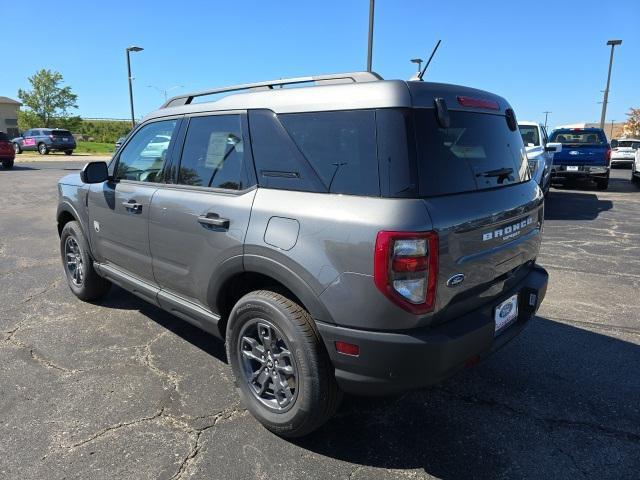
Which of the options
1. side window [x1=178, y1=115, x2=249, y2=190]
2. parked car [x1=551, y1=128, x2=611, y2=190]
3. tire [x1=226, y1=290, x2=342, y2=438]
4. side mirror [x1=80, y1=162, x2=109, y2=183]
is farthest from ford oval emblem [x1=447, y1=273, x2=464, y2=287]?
parked car [x1=551, y1=128, x2=611, y2=190]

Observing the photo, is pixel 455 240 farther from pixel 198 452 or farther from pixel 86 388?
pixel 86 388

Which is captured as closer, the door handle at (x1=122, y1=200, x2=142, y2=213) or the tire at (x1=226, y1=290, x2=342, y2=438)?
the tire at (x1=226, y1=290, x2=342, y2=438)

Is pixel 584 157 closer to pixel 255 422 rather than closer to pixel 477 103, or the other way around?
pixel 477 103

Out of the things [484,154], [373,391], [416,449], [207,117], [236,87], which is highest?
[236,87]

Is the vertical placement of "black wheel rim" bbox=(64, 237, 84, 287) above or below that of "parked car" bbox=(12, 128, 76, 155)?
below

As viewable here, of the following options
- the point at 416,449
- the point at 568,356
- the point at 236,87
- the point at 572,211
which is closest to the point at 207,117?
the point at 236,87

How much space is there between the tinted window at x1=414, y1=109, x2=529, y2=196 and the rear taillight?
0.86ft

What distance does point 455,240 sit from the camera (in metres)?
2.24

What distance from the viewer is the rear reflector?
7.34 feet

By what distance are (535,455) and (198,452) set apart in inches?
69.9

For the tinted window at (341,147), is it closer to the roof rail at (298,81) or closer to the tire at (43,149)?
the roof rail at (298,81)

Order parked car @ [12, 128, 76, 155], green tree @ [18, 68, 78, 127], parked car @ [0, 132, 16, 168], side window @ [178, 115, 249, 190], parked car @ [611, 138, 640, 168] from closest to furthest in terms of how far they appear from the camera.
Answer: side window @ [178, 115, 249, 190] → parked car @ [0, 132, 16, 168] → parked car @ [611, 138, 640, 168] → parked car @ [12, 128, 76, 155] → green tree @ [18, 68, 78, 127]

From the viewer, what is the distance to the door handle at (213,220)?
2.76m

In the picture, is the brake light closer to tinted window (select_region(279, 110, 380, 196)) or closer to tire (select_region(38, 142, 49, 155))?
tinted window (select_region(279, 110, 380, 196))
